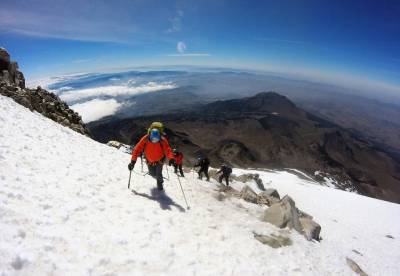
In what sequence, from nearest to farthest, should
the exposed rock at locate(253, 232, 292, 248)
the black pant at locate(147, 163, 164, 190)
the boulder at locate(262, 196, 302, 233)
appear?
the exposed rock at locate(253, 232, 292, 248) < the black pant at locate(147, 163, 164, 190) < the boulder at locate(262, 196, 302, 233)

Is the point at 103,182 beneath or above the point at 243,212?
above

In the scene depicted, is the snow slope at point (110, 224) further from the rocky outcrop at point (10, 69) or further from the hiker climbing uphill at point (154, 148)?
the rocky outcrop at point (10, 69)

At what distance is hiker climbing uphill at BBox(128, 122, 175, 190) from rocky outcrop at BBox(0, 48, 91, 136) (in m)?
14.9

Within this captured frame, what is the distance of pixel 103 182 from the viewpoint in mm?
11953

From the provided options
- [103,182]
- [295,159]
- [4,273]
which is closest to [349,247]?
[103,182]

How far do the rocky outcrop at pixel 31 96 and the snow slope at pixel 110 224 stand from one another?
488 cm

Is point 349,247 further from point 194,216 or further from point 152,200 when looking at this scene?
point 152,200

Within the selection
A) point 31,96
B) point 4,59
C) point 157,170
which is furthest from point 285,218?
point 4,59

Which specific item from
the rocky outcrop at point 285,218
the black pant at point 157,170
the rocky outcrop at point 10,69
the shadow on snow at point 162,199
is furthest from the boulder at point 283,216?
the rocky outcrop at point 10,69

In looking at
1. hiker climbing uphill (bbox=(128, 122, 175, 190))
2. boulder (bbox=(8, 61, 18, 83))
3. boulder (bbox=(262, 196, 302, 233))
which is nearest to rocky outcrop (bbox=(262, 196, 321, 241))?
boulder (bbox=(262, 196, 302, 233))

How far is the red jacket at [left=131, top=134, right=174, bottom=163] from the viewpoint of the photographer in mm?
12055

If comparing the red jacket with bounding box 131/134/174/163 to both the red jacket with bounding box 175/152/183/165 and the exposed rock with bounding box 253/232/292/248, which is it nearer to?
the exposed rock with bounding box 253/232/292/248

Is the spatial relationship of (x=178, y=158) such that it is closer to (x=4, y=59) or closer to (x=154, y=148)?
(x=154, y=148)

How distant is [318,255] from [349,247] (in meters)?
9.68
